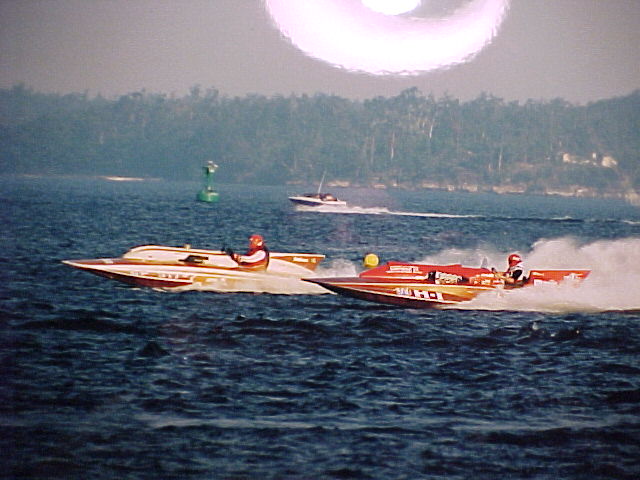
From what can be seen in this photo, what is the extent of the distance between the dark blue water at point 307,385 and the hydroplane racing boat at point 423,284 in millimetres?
468

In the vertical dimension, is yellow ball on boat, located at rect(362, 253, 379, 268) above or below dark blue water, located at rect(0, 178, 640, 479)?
above

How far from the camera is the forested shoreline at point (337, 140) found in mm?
117438

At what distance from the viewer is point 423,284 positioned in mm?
28875

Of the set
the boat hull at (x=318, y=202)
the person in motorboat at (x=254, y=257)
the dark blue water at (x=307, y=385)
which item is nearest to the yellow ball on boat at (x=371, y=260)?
the dark blue water at (x=307, y=385)

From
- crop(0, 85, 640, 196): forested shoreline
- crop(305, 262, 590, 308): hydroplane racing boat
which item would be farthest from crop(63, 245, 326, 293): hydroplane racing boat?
crop(0, 85, 640, 196): forested shoreline

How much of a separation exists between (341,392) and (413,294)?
1047 centimetres

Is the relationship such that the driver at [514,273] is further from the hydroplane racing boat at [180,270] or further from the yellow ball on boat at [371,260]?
the hydroplane racing boat at [180,270]

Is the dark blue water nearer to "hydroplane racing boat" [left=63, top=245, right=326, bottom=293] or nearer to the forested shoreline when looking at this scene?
"hydroplane racing boat" [left=63, top=245, right=326, bottom=293]

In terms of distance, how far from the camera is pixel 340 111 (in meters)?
114

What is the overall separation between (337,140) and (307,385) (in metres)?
112

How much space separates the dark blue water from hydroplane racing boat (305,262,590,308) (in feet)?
1.54

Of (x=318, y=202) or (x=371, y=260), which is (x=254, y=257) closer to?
(x=371, y=260)

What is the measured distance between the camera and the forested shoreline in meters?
117

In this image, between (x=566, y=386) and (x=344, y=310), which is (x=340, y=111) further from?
(x=566, y=386)
